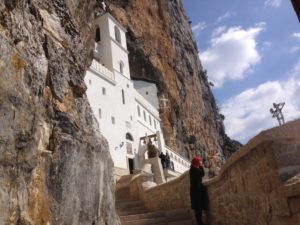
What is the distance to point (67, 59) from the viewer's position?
791 cm

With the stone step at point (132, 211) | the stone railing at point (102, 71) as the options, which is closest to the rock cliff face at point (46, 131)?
the stone step at point (132, 211)

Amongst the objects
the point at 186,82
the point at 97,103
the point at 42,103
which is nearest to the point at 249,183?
the point at 42,103

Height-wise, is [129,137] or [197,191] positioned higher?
[129,137]

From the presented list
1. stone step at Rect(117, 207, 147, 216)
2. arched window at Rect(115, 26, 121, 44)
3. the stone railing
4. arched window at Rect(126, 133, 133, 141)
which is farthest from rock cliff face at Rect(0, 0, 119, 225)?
arched window at Rect(115, 26, 121, 44)

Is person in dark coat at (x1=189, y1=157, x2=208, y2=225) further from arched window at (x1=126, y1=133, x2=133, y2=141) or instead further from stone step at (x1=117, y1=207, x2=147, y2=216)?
arched window at (x1=126, y1=133, x2=133, y2=141)

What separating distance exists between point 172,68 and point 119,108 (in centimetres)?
1739

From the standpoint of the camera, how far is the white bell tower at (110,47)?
104 ft

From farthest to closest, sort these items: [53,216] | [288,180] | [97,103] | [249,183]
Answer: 1. [97,103]
2. [53,216]
3. [249,183]
4. [288,180]

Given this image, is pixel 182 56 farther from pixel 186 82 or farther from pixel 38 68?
pixel 38 68

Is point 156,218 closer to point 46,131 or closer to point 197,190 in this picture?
point 197,190

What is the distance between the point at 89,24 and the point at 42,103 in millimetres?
6766

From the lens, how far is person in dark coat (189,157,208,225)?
7602mm

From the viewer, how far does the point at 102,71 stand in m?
27.4

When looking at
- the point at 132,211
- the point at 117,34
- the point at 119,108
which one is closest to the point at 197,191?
the point at 132,211
